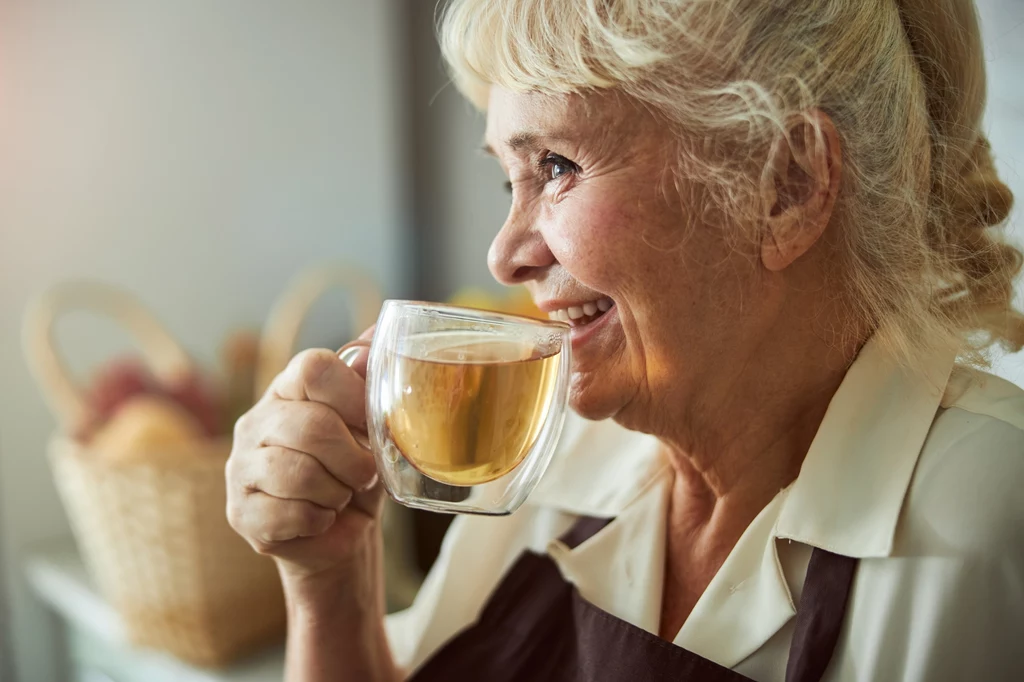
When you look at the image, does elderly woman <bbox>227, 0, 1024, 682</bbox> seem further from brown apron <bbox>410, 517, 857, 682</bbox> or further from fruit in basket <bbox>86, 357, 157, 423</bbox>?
fruit in basket <bbox>86, 357, 157, 423</bbox>

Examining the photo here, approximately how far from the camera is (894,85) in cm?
73

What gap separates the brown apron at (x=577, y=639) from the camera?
71 cm

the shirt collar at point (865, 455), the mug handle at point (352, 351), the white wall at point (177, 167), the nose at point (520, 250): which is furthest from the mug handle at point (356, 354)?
the white wall at point (177, 167)

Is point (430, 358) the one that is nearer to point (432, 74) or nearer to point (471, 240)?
point (471, 240)

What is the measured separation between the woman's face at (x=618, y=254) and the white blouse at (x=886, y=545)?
128 millimetres

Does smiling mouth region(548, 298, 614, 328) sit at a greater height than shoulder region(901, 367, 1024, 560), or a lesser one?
greater

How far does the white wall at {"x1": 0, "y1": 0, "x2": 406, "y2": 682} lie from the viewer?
67.6 inches

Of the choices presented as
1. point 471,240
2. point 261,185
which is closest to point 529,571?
point 471,240

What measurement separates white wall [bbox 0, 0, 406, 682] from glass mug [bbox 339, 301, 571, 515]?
132cm

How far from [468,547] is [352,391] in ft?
1.18

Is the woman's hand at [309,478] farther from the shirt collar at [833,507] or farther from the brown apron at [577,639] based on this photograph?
the shirt collar at [833,507]

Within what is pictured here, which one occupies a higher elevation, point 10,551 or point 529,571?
point 529,571

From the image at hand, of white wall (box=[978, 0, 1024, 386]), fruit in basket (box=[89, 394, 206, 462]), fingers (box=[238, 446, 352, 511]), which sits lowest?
fruit in basket (box=[89, 394, 206, 462])

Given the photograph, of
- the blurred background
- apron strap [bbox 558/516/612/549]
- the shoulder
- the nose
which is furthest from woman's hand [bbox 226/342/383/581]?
the blurred background
